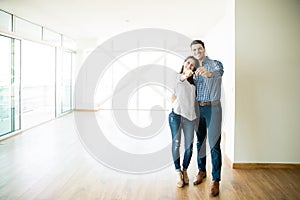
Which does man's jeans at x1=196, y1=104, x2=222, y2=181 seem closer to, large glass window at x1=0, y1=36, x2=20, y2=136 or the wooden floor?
the wooden floor

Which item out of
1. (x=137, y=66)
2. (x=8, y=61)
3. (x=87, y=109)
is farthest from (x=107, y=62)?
(x=8, y=61)

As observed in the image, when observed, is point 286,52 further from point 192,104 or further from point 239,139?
point 192,104

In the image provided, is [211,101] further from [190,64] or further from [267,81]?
[267,81]

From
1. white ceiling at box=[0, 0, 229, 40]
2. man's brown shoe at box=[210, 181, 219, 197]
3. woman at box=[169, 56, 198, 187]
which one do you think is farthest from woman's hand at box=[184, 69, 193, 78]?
white ceiling at box=[0, 0, 229, 40]

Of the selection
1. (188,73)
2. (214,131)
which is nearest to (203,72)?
(188,73)

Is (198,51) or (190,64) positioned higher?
(198,51)

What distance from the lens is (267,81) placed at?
10.3 ft

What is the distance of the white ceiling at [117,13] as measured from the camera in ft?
13.6

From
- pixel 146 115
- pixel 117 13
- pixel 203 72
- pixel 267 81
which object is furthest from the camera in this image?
pixel 146 115

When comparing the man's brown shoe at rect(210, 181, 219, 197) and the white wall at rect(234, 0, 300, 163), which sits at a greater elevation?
the white wall at rect(234, 0, 300, 163)

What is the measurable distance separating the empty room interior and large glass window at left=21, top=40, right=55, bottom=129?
0.03m

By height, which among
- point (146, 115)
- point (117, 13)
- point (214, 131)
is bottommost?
point (146, 115)

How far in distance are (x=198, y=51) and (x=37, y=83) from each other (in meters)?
5.18

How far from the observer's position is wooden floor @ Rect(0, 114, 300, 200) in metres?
2.40
